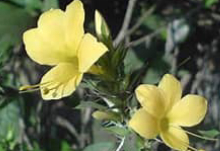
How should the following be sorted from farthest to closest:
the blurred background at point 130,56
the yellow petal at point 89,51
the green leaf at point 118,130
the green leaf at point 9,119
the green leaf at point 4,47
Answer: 1. the blurred background at point 130,56
2. the green leaf at point 9,119
3. the green leaf at point 4,47
4. the green leaf at point 118,130
5. the yellow petal at point 89,51

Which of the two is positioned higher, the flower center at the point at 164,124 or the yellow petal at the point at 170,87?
the yellow petal at the point at 170,87

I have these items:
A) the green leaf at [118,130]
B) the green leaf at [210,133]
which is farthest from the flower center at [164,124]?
the green leaf at [210,133]

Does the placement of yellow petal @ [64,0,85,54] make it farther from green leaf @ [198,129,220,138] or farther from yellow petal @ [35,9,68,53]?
green leaf @ [198,129,220,138]

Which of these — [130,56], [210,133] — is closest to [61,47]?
[210,133]

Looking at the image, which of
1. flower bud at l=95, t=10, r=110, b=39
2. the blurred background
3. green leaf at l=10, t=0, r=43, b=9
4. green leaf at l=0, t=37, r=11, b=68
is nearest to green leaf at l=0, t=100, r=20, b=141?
the blurred background

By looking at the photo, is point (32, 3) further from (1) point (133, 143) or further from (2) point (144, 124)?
(2) point (144, 124)

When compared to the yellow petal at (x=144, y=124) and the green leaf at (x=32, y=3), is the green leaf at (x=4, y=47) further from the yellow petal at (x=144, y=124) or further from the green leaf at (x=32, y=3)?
the yellow petal at (x=144, y=124)
